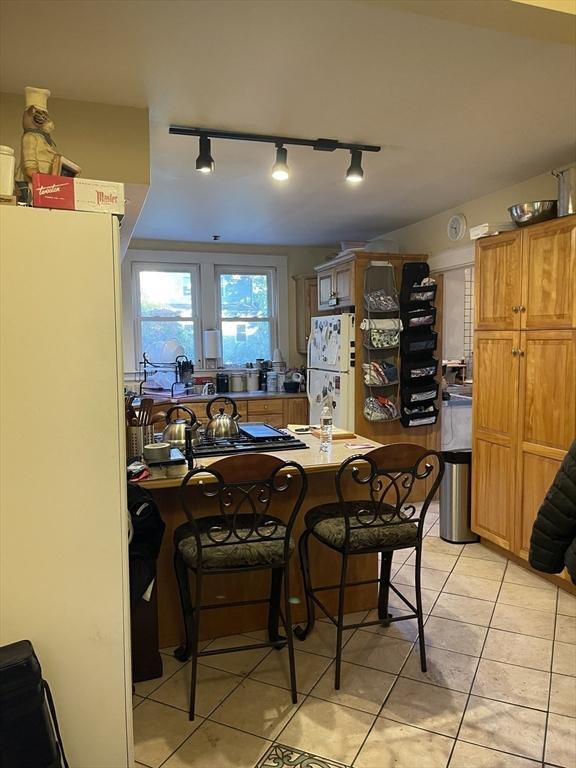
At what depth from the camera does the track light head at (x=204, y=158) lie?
2545 mm

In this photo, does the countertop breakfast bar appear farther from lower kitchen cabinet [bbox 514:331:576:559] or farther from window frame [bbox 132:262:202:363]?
window frame [bbox 132:262:202:363]

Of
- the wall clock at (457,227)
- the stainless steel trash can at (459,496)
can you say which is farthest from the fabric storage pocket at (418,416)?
the wall clock at (457,227)

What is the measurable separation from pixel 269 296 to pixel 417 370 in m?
2.21

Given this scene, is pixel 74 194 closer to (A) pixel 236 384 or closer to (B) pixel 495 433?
(B) pixel 495 433

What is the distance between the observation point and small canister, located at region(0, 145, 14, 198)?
1386 mm

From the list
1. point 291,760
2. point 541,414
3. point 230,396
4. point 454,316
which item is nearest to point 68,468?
point 291,760

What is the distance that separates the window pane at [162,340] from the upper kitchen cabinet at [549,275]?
3.56 m

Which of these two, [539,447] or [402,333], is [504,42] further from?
[402,333]

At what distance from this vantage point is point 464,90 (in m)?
2.23

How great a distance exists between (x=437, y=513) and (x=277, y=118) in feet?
11.1

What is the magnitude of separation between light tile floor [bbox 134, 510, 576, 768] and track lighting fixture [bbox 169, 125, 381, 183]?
2.30m

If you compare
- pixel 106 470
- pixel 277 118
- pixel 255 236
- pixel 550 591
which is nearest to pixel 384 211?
pixel 255 236

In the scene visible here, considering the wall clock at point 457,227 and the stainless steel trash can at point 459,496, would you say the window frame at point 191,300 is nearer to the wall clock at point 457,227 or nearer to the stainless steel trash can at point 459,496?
the wall clock at point 457,227

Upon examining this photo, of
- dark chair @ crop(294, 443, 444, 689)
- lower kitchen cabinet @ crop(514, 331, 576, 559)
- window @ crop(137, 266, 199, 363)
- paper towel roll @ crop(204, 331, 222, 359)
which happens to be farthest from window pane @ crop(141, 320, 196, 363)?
lower kitchen cabinet @ crop(514, 331, 576, 559)
